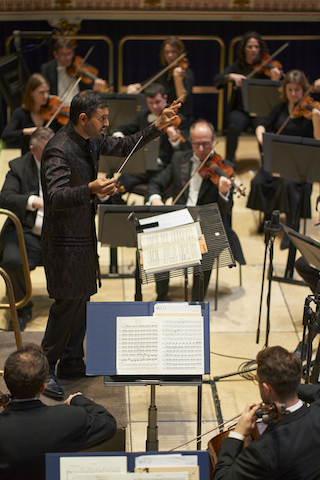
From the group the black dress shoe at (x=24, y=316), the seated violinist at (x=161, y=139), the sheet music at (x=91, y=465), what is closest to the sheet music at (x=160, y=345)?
the sheet music at (x=91, y=465)

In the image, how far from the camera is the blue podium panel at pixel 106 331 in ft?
8.14

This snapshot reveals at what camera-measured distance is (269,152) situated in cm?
470

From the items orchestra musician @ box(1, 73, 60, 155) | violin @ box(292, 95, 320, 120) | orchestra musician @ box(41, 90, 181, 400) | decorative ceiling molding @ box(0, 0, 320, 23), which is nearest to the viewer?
orchestra musician @ box(41, 90, 181, 400)

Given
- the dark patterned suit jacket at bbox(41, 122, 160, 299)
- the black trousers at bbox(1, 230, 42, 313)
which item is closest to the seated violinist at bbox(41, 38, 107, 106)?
the black trousers at bbox(1, 230, 42, 313)

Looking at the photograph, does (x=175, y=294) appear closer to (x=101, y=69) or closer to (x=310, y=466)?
(x=310, y=466)

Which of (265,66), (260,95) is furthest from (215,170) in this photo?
(265,66)

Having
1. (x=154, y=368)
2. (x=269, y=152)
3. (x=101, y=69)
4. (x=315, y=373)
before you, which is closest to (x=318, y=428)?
(x=154, y=368)

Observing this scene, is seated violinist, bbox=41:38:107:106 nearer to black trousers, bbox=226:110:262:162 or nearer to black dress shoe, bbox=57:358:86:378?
black trousers, bbox=226:110:262:162

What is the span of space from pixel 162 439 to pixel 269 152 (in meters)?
2.49

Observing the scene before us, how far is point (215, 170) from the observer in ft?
14.0

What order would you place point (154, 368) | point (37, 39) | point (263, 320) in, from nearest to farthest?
1. point (154, 368)
2. point (263, 320)
3. point (37, 39)

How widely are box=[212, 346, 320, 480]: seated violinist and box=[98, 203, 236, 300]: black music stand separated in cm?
86

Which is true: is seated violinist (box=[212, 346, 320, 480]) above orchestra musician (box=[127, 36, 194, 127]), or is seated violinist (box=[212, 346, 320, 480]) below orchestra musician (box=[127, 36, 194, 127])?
below

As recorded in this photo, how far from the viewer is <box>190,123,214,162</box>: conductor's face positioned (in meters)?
4.29
